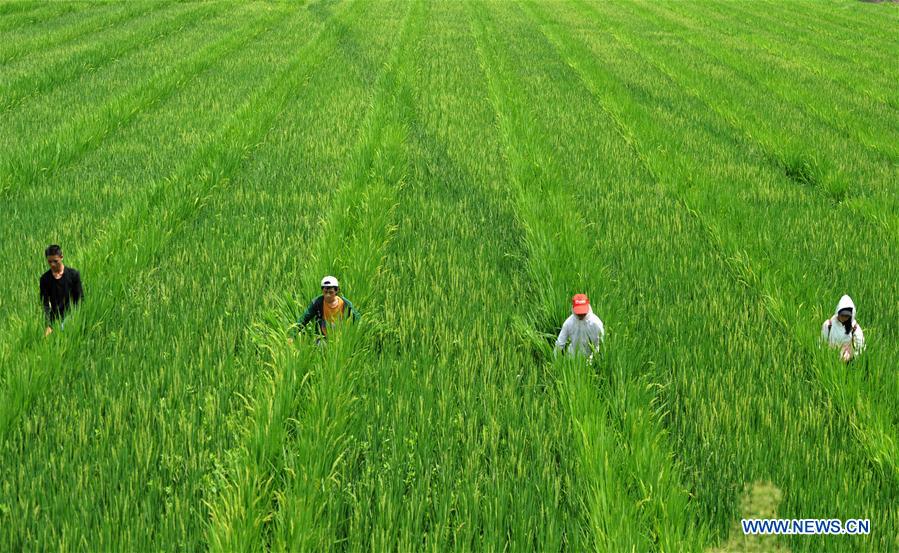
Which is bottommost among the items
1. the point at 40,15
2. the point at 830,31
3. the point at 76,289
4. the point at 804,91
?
the point at 804,91

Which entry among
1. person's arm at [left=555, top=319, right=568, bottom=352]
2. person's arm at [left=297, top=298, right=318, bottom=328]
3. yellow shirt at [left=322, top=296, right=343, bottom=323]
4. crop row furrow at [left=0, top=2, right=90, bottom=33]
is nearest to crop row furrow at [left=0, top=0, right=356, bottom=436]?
person's arm at [left=297, top=298, right=318, bottom=328]

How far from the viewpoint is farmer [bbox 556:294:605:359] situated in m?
3.97

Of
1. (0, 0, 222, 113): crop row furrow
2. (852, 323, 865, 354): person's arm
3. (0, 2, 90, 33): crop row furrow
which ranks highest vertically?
(0, 2, 90, 33): crop row furrow

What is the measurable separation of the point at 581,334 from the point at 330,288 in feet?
4.47

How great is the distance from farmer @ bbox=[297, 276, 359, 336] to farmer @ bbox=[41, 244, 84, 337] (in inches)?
54.2

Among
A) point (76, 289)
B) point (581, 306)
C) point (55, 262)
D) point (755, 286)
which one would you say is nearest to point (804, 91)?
point (755, 286)

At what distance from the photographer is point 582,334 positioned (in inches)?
158

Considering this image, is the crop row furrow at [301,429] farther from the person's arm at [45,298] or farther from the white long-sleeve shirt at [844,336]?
the white long-sleeve shirt at [844,336]

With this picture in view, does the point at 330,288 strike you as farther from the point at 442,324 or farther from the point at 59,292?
the point at 59,292

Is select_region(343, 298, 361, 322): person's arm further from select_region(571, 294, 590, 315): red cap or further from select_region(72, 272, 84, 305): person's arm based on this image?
select_region(72, 272, 84, 305): person's arm

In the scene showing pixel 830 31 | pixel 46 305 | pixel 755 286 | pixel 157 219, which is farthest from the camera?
pixel 830 31

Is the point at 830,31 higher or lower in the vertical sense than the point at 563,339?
higher

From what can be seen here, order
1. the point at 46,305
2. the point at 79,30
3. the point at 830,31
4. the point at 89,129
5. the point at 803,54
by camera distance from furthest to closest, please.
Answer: the point at 830,31 → the point at 79,30 → the point at 803,54 → the point at 89,129 → the point at 46,305

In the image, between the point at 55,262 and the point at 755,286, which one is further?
the point at 755,286
